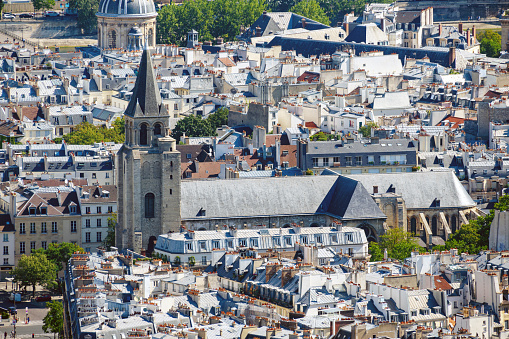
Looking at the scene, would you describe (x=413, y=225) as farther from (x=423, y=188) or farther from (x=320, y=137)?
(x=320, y=137)

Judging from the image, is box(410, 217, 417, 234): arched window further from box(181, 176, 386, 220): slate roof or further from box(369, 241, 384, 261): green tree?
box(369, 241, 384, 261): green tree

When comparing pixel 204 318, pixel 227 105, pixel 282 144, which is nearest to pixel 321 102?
pixel 227 105

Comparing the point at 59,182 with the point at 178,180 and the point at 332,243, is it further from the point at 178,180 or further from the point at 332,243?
the point at 332,243

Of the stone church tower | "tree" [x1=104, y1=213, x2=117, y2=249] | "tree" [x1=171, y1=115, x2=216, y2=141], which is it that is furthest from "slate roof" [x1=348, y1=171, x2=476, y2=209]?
"tree" [x1=171, y1=115, x2=216, y2=141]

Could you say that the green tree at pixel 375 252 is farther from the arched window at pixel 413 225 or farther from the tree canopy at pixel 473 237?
the arched window at pixel 413 225

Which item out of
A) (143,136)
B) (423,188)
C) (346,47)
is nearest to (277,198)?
(143,136)

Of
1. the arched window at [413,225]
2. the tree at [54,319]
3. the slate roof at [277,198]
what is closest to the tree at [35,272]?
the tree at [54,319]

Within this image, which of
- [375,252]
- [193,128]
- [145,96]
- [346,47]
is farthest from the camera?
[346,47]
